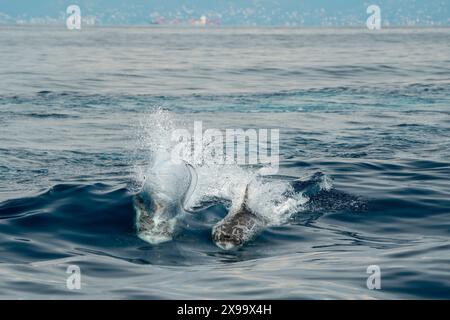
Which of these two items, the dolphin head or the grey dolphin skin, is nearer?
the grey dolphin skin

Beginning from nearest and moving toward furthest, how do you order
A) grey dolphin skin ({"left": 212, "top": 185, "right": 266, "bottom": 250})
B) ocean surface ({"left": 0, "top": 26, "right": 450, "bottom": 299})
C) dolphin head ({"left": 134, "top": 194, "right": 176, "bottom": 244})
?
ocean surface ({"left": 0, "top": 26, "right": 450, "bottom": 299}) < grey dolphin skin ({"left": 212, "top": 185, "right": 266, "bottom": 250}) < dolphin head ({"left": 134, "top": 194, "right": 176, "bottom": 244})

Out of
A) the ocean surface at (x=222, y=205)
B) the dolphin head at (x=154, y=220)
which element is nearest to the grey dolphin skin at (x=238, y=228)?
the ocean surface at (x=222, y=205)

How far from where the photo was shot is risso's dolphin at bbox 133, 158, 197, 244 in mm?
13672

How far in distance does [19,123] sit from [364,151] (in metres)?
10.0

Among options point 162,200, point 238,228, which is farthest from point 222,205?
point 238,228

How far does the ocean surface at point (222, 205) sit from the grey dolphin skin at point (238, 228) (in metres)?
0.18

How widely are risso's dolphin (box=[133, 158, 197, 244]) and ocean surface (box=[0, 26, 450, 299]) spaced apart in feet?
0.74

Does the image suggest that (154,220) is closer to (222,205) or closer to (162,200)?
(162,200)

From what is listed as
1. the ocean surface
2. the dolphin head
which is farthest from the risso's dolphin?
the ocean surface

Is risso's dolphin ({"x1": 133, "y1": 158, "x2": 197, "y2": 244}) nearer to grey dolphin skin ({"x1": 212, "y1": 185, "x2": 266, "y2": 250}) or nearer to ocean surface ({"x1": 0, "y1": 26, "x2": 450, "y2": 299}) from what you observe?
ocean surface ({"x1": 0, "y1": 26, "x2": 450, "y2": 299})

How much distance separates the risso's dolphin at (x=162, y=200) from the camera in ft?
44.9

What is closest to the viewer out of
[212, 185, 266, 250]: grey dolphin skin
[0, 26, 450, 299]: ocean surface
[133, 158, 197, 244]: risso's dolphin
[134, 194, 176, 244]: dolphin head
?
[0, 26, 450, 299]: ocean surface

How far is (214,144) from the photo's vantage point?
22656 millimetres
